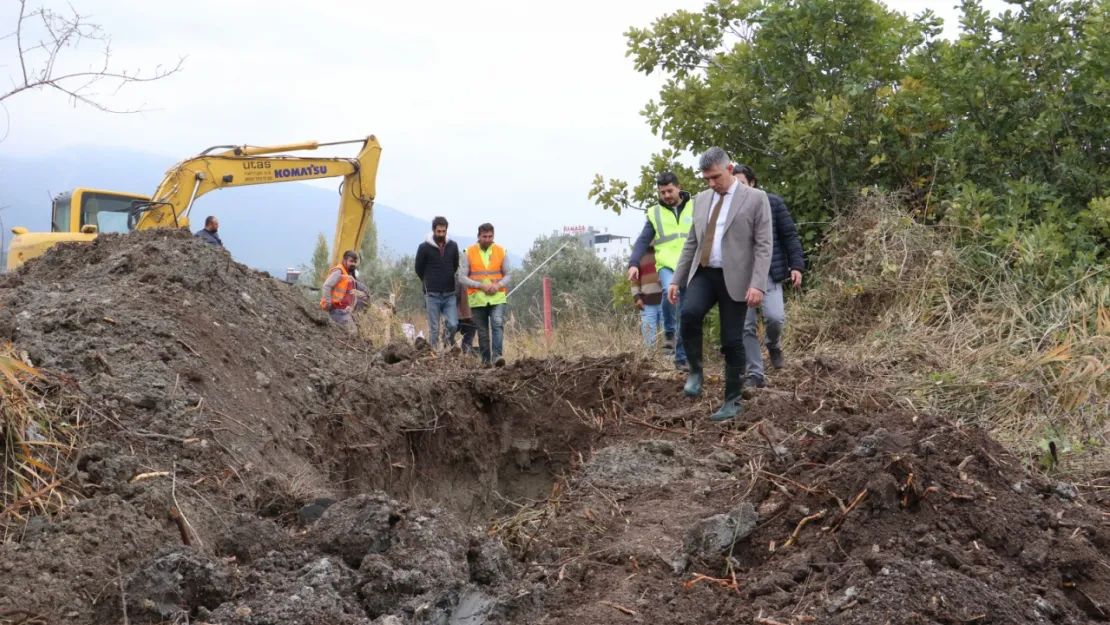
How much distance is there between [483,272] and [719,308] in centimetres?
442

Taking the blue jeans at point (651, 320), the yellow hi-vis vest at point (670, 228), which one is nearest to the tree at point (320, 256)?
the blue jeans at point (651, 320)

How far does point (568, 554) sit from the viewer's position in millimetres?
4906

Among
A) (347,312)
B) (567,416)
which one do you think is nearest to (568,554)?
(567,416)

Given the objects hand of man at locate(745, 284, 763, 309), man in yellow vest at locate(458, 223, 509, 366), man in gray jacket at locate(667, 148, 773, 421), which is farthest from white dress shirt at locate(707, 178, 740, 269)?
man in yellow vest at locate(458, 223, 509, 366)

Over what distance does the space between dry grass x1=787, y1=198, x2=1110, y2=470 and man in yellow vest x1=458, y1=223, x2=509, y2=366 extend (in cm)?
299

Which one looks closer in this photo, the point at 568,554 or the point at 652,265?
the point at 568,554

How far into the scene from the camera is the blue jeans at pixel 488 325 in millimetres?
10766

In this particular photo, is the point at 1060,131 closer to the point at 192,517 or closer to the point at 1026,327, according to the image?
the point at 1026,327

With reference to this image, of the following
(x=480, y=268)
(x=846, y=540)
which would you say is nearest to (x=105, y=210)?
(x=480, y=268)

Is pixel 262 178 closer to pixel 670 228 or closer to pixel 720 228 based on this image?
pixel 670 228

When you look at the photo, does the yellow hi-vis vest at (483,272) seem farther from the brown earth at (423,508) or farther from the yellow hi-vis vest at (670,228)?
the brown earth at (423,508)

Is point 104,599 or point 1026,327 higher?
point 1026,327

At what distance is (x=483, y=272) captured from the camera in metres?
10.7

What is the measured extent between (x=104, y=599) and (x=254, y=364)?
275cm
